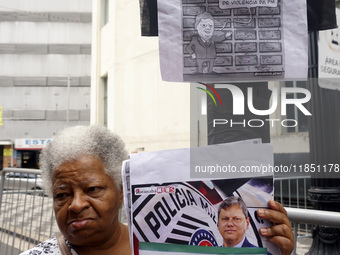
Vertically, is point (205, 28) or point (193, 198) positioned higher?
point (205, 28)

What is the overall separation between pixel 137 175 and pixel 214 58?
1.30 feet

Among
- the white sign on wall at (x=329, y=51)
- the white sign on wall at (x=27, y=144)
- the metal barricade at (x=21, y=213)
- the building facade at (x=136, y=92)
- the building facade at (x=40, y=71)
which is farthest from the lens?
the building facade at (x=40, y=71)

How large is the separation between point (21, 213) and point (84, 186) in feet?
10.4

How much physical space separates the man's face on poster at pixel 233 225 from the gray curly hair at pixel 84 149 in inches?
15.7

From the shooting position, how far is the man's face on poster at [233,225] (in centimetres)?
89

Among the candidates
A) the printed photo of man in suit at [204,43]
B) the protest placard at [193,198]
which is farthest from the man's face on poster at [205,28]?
the protest placard at [193,198]

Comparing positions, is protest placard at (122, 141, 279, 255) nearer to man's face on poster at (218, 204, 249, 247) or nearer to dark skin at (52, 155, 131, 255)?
man's face on poster at (218, 204, 249, 247)

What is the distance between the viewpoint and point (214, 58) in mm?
1049

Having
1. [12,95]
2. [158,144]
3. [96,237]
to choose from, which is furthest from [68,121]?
[96,237]

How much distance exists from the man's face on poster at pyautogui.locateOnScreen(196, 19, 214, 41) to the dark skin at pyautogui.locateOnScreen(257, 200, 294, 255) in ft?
1.57

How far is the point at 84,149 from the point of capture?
3.65ft

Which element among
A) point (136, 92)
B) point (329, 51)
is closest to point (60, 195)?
point (329, 51)

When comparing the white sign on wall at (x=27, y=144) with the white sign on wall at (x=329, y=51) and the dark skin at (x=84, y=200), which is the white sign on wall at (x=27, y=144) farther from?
the dark skin at (x=84, y=200)

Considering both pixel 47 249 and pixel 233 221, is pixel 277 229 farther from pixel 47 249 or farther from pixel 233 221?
pixel 47 249
